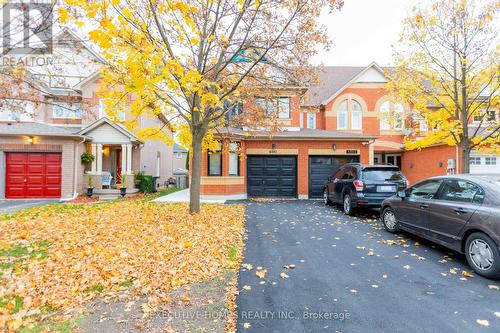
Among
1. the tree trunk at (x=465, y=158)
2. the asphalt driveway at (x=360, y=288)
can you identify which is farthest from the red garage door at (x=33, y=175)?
the tree trunk at (x=465, y=158)

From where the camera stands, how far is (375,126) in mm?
19375

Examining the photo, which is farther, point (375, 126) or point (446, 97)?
Answer: point (375, 126)

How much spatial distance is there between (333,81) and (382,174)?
51.6 ft

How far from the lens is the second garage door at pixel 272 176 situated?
1432cm

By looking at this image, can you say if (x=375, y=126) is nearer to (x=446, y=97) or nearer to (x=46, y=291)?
(x=446, y=97)

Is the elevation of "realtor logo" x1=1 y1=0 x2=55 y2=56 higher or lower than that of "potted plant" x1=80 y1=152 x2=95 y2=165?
Result: higher

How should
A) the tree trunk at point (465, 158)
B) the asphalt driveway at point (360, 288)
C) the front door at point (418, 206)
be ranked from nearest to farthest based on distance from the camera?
the asphalt driveway at point (360, 288) → the front door at point (418, 206) → the tree trunk at point (465, 158)

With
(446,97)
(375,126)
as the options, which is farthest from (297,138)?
(375,126)

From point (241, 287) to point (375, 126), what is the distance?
19.2 metres

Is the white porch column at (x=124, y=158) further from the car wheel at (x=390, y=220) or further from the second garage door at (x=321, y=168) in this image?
the car wheel at (x=390, y=220)

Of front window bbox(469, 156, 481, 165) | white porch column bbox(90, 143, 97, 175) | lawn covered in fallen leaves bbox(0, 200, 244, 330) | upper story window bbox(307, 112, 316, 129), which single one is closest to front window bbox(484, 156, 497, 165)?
front window bbox(469, 156, 481, 165)

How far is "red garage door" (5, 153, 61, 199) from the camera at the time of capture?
1325 centimetres

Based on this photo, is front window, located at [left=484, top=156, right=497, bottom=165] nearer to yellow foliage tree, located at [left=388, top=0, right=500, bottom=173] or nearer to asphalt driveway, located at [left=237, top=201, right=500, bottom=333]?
yellow foliage tree, located at [left=388, top=0, right=500, bottom=173]

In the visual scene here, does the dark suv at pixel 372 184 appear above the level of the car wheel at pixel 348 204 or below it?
above
